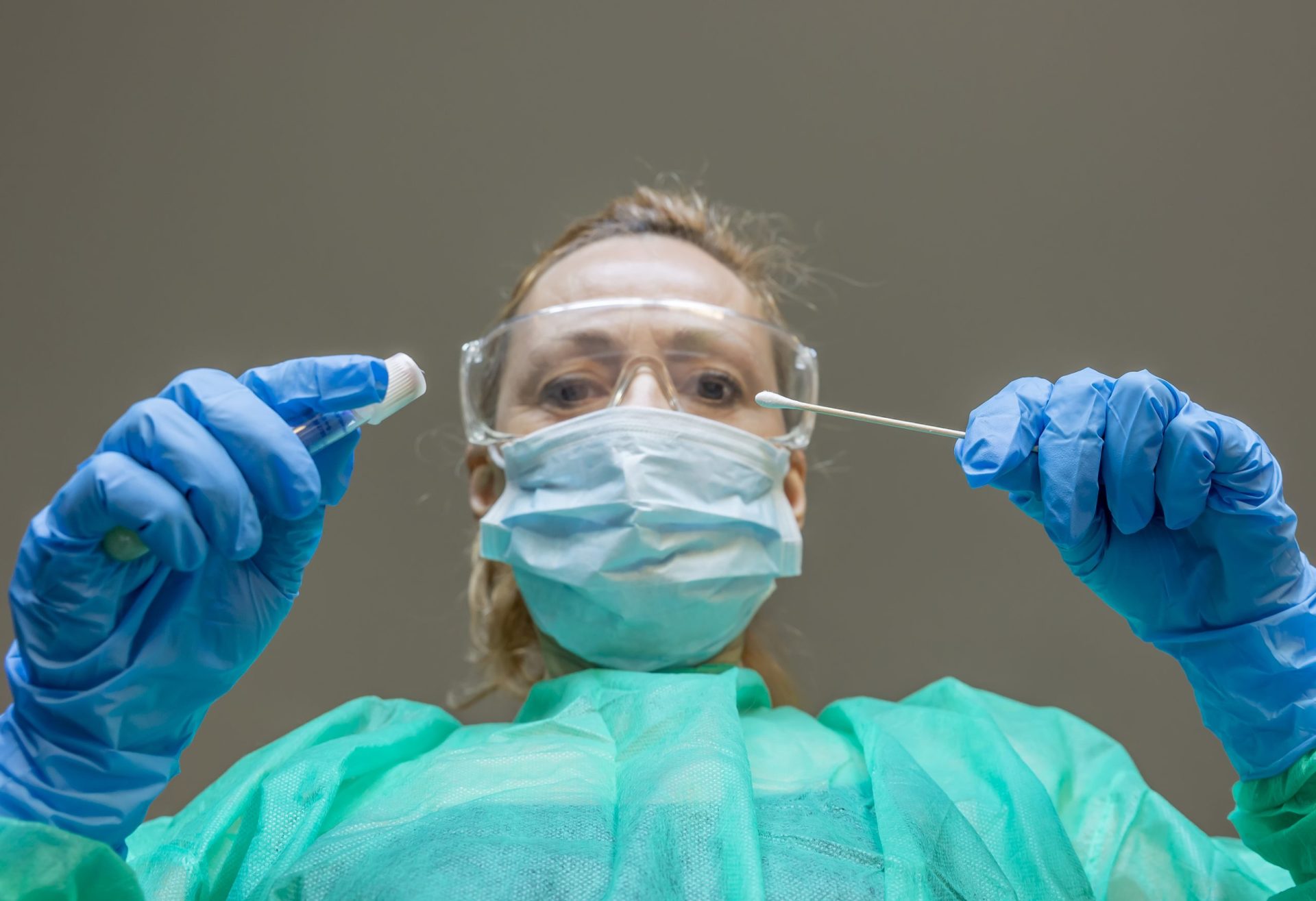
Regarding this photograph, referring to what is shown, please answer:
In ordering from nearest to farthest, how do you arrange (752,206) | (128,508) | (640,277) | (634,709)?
(128,508) < (634,709) < (640,277) < (752,206)

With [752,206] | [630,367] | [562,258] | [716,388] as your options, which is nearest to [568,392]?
[630,367]

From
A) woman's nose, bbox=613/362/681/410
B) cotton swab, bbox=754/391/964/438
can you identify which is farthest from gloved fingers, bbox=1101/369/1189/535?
woman's nose, bbox=613/362/681/410

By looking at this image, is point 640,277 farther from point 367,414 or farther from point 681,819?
point 681,819

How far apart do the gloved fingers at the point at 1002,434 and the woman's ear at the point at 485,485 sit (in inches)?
32.4

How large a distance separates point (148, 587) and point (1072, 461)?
2.91 ft

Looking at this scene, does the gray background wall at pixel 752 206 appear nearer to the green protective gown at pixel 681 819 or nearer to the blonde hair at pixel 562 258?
the blonde hair at pixel 562 258

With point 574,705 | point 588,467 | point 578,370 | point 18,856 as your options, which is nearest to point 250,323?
point 578,370

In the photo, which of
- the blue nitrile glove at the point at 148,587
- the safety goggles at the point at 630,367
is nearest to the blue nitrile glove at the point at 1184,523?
the safety goggles at the point at 630,367

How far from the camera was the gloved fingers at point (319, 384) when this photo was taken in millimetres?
1102

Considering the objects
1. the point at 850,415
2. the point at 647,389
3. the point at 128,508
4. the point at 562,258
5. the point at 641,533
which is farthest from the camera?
the point at 562,258

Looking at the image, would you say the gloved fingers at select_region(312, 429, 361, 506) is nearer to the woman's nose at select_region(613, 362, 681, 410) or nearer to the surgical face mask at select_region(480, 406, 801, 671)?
the surgical face mask at select_region(480, 406, 801, 671)

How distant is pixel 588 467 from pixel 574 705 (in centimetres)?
31

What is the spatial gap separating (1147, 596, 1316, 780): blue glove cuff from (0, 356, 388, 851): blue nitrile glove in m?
0.89

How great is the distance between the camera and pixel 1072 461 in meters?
1.11
